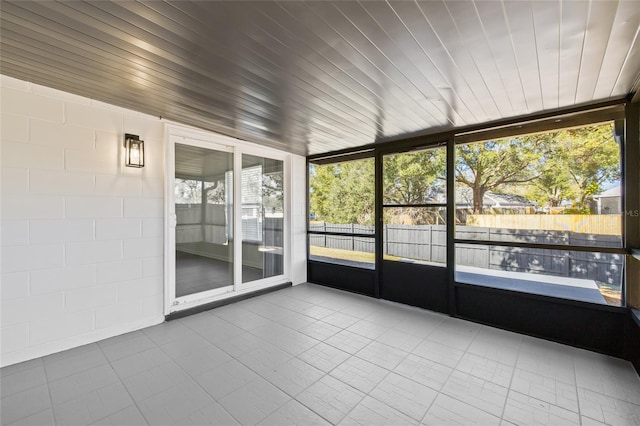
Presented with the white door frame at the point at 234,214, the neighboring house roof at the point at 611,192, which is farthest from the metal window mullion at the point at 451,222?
the white door frame at the point at 234,214

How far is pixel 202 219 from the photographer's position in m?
3.85

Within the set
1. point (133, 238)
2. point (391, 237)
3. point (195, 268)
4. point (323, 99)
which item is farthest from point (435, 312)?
point (133, 238)

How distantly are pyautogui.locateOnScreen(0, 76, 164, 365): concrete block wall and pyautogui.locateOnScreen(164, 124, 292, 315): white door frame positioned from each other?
0.10 m

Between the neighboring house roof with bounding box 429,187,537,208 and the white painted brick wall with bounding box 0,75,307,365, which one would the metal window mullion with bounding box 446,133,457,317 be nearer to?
the neighboring house roof with bounding box 429,187,537,208

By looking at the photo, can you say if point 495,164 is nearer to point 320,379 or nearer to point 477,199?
point 477,199

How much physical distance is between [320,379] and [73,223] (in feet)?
9.06

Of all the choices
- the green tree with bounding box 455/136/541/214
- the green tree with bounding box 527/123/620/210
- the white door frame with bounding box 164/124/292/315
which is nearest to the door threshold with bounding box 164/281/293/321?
the white door frame with bounding box 164/124/292/315

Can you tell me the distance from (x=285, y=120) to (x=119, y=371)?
290cm

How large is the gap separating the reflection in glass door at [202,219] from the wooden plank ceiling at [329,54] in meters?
0.90

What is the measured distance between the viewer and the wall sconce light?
9.88 feet

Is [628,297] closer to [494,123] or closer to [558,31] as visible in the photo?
[494,123]

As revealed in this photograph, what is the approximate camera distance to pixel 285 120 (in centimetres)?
324

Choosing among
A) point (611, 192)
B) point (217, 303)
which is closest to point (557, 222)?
point (611, 192)

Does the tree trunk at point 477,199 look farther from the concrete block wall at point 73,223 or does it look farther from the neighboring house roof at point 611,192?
the concrete block wall at point 73,223
